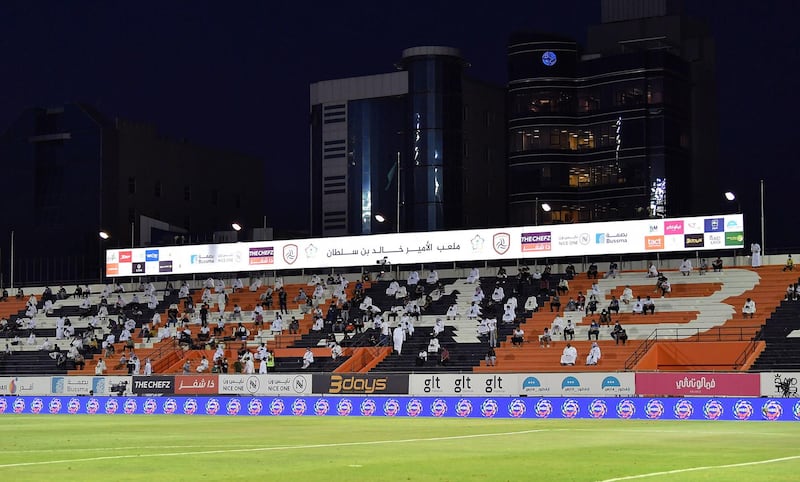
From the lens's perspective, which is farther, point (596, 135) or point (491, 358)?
point (596, 135)

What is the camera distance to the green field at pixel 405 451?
20875 millimetres

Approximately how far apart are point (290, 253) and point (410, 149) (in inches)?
1054

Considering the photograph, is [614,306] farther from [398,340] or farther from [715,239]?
[398,340]

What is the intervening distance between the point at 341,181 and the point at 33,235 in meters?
27.7

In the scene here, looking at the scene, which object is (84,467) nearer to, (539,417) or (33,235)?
(539,417)

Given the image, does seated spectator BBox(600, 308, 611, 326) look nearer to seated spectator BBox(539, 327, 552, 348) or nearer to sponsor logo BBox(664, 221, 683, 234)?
seated spectator BBox(539, 327, 552, 348)

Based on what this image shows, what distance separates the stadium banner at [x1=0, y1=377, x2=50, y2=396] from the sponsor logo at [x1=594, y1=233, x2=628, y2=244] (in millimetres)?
32154

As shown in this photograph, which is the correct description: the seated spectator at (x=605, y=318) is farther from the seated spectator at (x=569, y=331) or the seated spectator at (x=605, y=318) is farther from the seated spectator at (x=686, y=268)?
the seated spectator at (x=686, y=268)

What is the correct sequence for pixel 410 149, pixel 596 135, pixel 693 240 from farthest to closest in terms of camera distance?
1. pixel 410 149
2. pixel 596 135
3. pixel 693 240

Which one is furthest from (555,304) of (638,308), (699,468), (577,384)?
(699,468)

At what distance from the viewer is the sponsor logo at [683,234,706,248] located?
7044 centimetres

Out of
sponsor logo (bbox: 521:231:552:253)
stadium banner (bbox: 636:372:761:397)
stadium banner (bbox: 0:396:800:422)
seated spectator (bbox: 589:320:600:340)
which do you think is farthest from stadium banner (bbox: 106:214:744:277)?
stadium banner (bbox: 0:396:800:422)

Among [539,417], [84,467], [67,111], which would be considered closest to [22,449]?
[84,467]

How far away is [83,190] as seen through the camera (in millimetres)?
107250
